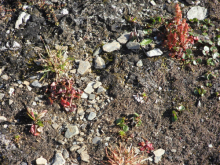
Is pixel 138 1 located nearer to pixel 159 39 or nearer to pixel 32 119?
pixel 159 39

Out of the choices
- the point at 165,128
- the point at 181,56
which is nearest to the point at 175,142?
the point at 165,128

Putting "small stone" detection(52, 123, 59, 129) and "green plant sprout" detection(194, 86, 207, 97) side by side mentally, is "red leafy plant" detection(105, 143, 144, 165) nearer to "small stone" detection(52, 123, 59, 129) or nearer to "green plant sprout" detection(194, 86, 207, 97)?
"small stone" detection(52, 123, 59, 129)

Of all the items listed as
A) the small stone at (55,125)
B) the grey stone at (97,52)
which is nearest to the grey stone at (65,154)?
the small stone at (55,125)

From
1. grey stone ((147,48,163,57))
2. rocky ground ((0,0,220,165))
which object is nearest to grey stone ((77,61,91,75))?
rocky ground ((0,0,220,165))

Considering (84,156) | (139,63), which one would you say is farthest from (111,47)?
(84,156)

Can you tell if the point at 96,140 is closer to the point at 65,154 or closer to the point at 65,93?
the point at 65,154
